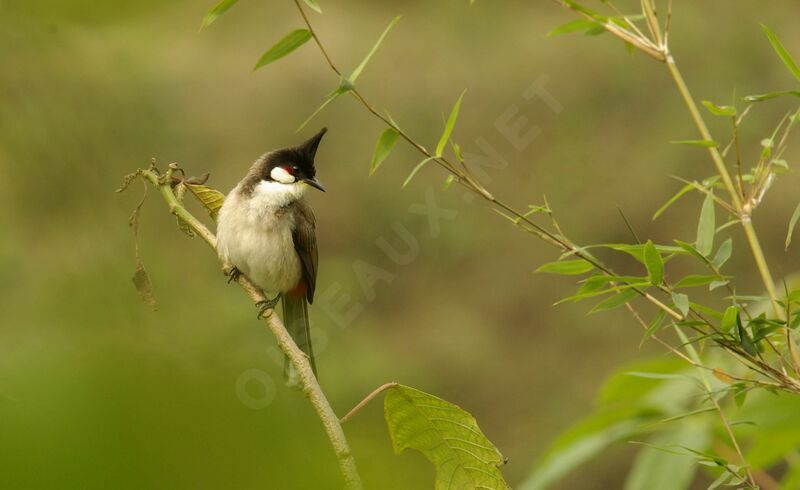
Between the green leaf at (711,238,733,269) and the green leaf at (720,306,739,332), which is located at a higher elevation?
the green leaf at (711,238,733,269)

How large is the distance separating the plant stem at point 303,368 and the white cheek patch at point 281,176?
1.08 m

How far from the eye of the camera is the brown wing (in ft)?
6.97

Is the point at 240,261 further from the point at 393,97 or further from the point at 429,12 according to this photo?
the point at 429,12

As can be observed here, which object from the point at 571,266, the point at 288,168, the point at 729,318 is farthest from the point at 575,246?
the point at 288,168

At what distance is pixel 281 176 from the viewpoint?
2047 mm

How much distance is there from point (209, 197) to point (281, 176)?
3.27ft

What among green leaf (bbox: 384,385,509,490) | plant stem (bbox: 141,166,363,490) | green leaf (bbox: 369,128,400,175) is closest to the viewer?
plant stem (bbox: 141,166,363,490)

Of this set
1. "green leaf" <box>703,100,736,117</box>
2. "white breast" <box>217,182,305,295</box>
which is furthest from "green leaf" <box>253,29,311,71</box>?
"white breast" <box>217,182,305,295</box>

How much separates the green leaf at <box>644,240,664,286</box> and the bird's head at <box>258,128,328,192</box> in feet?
3.75

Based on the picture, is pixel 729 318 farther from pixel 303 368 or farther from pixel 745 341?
pixel 303 368

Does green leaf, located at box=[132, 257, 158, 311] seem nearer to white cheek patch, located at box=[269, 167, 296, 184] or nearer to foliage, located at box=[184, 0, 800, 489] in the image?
foliage, located at box=[184, 0, 800, 489]

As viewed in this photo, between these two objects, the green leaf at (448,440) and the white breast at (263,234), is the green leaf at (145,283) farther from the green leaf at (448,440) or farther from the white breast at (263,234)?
the white breast at (263,234)

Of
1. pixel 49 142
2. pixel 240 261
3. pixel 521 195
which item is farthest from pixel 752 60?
pixel 49 142

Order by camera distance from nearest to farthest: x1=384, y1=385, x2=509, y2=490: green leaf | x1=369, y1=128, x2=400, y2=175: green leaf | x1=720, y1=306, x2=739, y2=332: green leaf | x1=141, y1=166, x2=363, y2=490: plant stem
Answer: x1=141, y1=166, x2=363, y2=490: plant stem, x1=384, y1=385, x2=509, y2=490: green leaf, x1=720, y1=306, x2=739, y2=332: green leaf, x1=369, y1=128, x2=400, y2=175: green leaf
